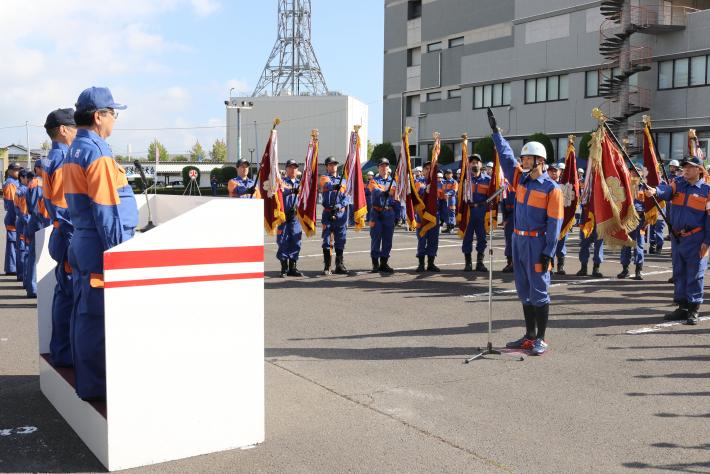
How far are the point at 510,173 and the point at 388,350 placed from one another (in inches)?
111

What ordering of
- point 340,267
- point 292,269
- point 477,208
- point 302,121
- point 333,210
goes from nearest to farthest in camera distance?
point 292,269, point 333,210, point 340,267, point 477,208, point 302,121

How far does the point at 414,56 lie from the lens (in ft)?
184

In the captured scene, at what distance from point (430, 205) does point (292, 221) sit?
3.17 metres

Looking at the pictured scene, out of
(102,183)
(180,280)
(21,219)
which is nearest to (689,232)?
(180,280)

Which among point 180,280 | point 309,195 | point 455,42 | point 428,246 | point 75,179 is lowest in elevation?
point 428,246

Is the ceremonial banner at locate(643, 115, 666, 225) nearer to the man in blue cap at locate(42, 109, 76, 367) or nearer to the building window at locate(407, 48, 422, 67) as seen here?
the man in blue cap at locate(42, 109, 76, 367)

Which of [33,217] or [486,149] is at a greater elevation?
[486,149]

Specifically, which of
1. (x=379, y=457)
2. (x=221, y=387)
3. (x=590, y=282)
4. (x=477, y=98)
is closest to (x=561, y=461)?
(x=379, y=457)

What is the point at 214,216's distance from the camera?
475 centimetres

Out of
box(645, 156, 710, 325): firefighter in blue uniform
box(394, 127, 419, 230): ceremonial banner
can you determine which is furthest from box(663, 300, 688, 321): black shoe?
box(394, 127, 419, 230): ceremonial banner

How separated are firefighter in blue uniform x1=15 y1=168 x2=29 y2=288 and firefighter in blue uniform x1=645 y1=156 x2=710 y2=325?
414 inches

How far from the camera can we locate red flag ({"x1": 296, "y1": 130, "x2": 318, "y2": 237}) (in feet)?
47.0

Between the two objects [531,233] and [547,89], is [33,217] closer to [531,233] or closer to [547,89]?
[531,233]

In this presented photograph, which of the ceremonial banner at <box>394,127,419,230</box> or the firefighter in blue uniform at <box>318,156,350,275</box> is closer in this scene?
the firefighter in blue uniform at <box>318,156,350,275</box>
